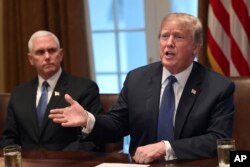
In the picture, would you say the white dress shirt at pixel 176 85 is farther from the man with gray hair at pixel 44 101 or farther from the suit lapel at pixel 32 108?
the suit lapel at pixel 32 108

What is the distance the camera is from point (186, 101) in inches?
99.7

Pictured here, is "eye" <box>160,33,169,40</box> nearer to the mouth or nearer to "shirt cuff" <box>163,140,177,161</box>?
the mouth

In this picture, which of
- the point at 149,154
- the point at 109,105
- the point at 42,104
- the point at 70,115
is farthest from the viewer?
the point at 42,104

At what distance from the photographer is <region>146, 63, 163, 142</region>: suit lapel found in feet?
8.54

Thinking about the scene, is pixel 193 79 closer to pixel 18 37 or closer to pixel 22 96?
pixel 22 96

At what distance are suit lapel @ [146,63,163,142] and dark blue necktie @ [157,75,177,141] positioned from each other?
0.10ft

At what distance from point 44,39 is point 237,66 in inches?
54.7

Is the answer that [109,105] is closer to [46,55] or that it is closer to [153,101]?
[46,55]

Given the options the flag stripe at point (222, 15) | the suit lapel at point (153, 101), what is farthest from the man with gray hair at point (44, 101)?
the flag stripe at point (222, 15)

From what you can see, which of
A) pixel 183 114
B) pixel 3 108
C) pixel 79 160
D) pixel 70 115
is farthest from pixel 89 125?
pixel 3 108

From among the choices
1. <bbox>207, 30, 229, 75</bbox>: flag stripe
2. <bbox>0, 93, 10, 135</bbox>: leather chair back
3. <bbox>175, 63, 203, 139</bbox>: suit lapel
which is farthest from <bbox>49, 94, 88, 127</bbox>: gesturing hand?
<bbox>207, 30, 229, 75</bbox>: flag stripe

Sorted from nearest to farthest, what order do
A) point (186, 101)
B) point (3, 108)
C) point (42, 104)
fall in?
point (186, 101)
point (42, 104)
point (3, 108)

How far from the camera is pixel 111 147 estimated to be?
321cm

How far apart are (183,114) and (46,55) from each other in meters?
1.25
